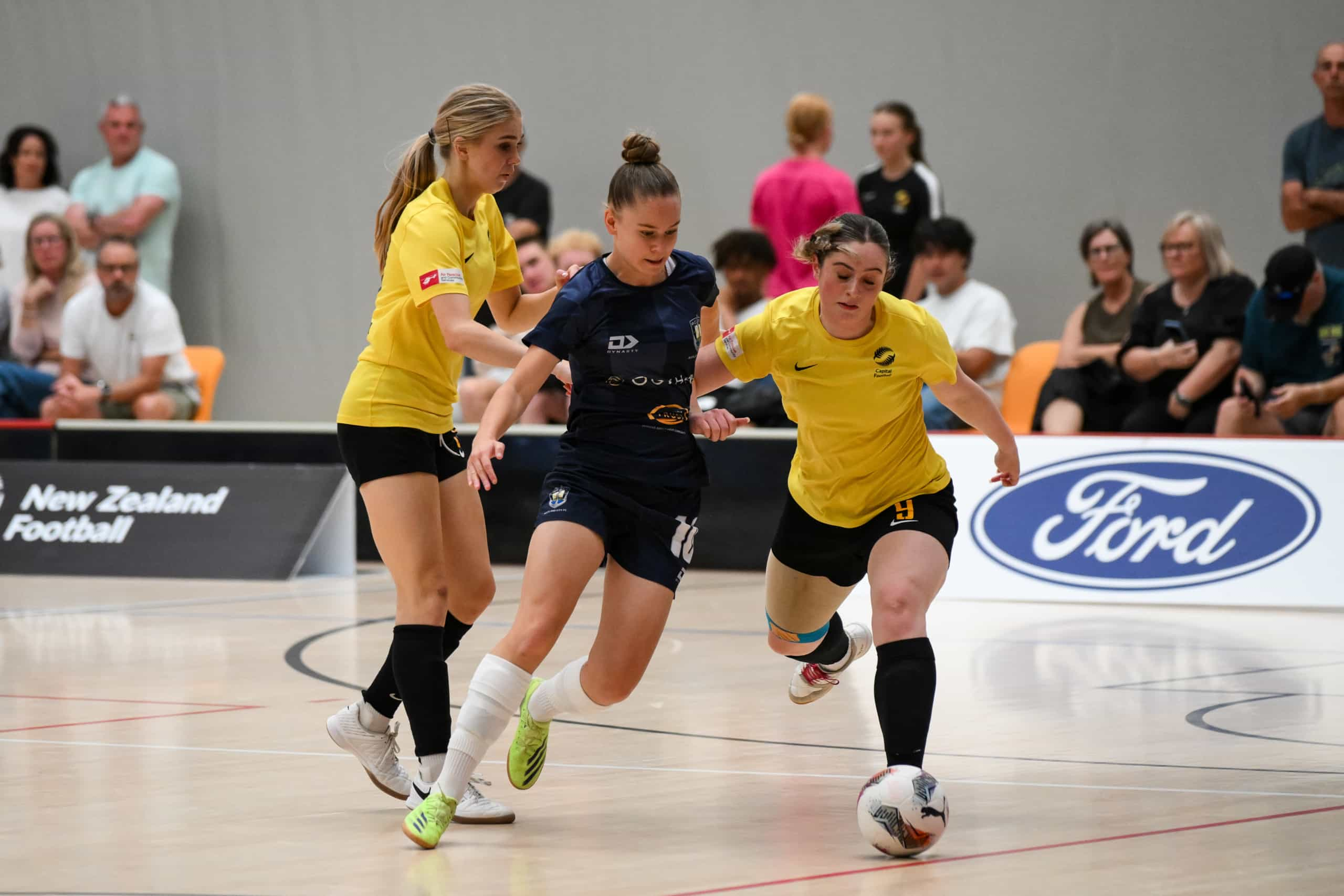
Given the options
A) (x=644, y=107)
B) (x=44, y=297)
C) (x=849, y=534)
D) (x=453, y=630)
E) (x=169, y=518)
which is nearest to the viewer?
(x=453, y=630)

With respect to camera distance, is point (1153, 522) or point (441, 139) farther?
point (1153, 522)

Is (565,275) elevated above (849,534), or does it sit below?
above

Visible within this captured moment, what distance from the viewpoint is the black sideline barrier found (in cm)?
1022

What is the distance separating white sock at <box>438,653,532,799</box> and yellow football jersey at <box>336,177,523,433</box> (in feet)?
2.26

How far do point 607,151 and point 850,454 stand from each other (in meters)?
9.33

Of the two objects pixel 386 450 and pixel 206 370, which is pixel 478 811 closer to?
pixel 386 450

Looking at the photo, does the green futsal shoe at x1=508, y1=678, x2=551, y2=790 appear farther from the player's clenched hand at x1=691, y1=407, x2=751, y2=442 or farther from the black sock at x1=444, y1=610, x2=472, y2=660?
the player's clenched hand at x1=691, y1=407, x2=751, y2=442

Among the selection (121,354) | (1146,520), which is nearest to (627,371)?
(1146,520)

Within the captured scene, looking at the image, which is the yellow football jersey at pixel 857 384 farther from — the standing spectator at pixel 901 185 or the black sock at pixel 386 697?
the standing spectator at pixel 901 185

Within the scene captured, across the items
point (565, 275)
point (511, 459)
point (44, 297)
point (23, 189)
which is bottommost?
point (511, 459)

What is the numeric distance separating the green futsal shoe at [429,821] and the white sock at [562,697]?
0.46m

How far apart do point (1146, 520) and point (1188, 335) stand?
1.33 metres

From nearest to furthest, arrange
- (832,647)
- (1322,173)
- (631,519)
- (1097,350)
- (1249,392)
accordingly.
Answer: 1. (631,519)
2. (832,647)
3. (1249,392)
4. (1322,173)
5. (1097,350)

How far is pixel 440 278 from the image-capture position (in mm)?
4281
